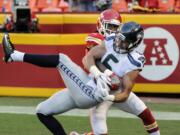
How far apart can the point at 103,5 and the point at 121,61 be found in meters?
7.49

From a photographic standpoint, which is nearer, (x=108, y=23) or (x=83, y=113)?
(x=108, y=23)

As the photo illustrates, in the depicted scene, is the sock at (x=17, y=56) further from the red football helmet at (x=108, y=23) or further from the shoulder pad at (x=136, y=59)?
the shoulder pad at (x=136, y=59)

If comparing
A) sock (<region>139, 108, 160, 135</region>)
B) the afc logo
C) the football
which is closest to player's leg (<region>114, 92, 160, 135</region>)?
sock (<region>139, 108, 160, 135</region>)

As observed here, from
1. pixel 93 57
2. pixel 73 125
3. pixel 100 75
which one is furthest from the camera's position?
pixel 73 125

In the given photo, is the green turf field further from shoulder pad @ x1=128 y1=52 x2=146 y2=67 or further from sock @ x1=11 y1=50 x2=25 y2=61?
shoulder pad @ x1=128 y1=52 x2=146 y2=67

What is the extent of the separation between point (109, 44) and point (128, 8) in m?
8.82

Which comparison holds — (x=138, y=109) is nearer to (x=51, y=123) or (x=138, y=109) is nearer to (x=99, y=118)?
(x=99, y=118)

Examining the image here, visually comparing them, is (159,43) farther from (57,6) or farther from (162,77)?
(57,6)

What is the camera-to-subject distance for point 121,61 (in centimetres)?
606

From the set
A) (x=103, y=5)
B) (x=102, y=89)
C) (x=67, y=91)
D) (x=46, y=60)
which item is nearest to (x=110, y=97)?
(x=102, y=89)

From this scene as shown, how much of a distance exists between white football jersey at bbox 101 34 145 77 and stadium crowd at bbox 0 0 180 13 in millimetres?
7371

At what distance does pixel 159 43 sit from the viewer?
10469mm

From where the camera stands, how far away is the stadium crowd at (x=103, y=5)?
13.8 metres

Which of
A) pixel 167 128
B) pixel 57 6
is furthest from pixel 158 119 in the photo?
pixel 57 6
